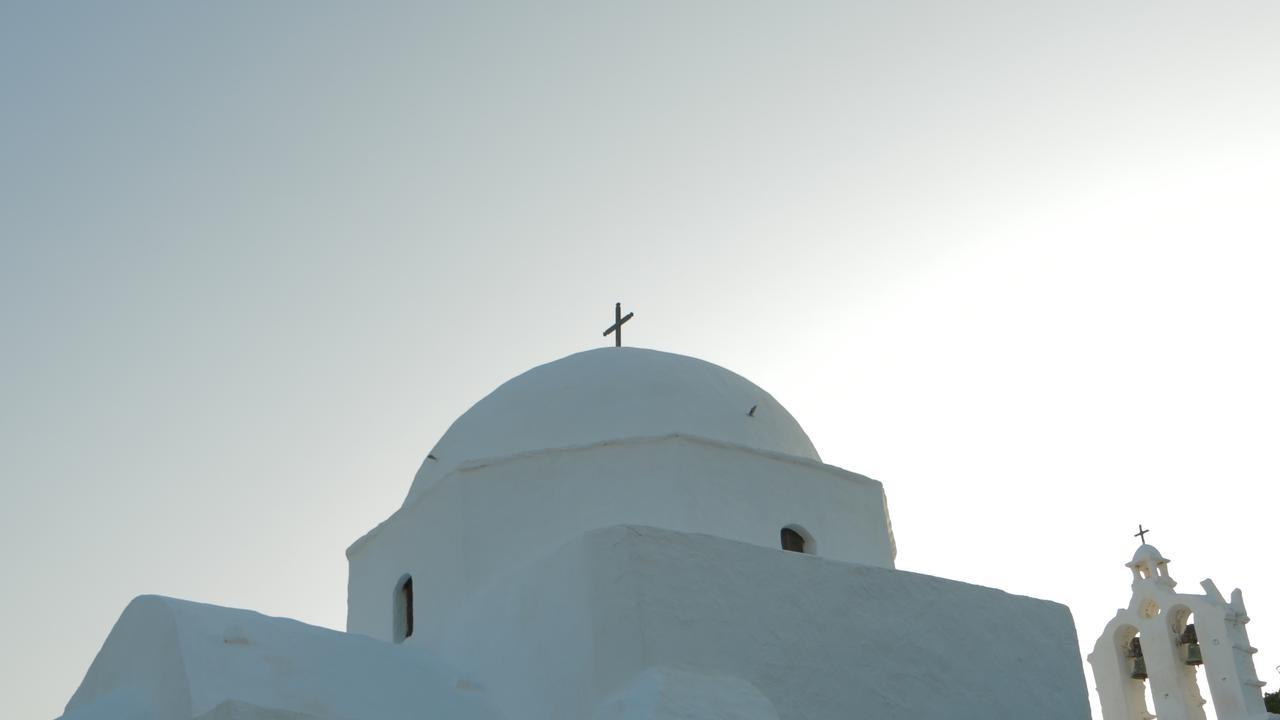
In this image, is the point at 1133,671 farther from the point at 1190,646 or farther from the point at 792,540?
the point at 792,540

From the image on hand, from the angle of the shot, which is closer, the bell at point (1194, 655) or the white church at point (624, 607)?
the white church at point (624, 607)

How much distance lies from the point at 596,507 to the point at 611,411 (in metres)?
1.01

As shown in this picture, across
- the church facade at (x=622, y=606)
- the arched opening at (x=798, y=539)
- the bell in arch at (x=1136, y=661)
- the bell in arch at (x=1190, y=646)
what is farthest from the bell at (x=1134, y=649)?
the arched opening at (x=798, y=539)

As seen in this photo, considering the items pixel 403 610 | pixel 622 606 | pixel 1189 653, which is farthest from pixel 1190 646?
pixel 403 610

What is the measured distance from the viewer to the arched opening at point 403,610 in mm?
10469

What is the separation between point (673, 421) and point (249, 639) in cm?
389

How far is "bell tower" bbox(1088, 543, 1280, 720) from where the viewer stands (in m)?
12.4

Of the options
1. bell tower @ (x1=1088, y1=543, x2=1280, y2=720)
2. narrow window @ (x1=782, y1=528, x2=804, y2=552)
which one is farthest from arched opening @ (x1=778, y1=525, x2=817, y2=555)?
bell tower @ (x1=1088, y1=543, x2=1280, y2=720)

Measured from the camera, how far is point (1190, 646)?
503 inches

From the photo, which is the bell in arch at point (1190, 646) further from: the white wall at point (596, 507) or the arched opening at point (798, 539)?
the arched opening at point (798, 539)

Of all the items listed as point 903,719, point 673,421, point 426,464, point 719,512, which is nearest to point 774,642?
point 903,719

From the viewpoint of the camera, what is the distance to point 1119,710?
1299 cm

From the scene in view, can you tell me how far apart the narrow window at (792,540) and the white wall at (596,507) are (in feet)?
0.31

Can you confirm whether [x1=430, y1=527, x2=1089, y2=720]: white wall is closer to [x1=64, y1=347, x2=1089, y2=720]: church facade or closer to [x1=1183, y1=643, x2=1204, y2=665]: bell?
[x1=64, y1=347, x2=1089, y2=720]: church facade
